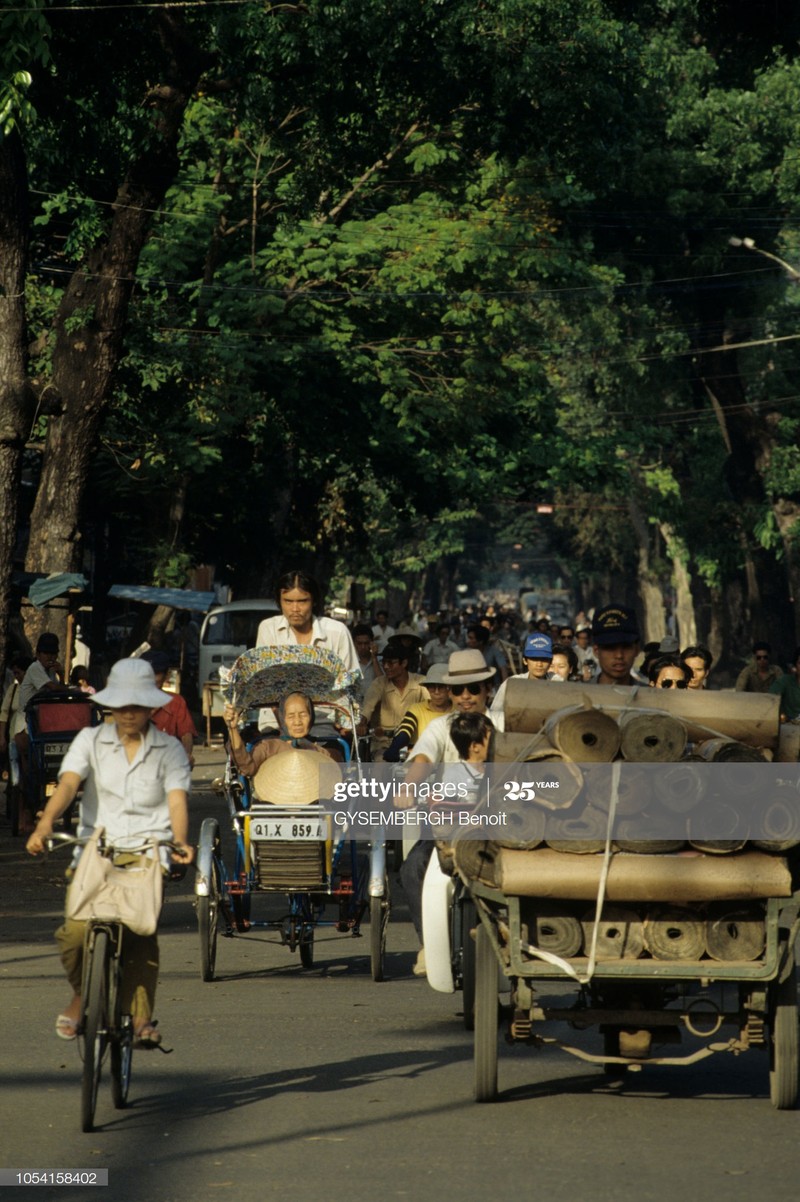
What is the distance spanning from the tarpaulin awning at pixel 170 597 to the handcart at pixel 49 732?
1411cm

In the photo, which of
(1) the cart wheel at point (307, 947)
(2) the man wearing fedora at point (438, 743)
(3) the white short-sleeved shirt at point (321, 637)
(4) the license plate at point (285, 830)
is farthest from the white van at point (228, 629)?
(2) the man wearing fedora at point (438, 743)

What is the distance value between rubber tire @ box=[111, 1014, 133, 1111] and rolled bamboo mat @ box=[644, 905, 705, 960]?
1.95 metres

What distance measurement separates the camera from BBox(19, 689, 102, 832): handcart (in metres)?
18.2

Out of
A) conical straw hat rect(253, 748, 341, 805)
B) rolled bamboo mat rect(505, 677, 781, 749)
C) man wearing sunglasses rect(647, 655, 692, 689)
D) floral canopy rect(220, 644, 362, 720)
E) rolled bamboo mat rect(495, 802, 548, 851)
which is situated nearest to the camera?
rolled bamboo mat rect(495, 802, 548, 851)

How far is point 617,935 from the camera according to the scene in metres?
7.53

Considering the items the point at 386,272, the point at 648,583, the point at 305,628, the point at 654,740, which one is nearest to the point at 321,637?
the point at 305,628

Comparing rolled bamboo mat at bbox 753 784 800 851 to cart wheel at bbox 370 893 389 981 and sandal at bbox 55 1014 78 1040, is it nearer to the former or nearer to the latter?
sandal at bbox 55 1014 78 1040

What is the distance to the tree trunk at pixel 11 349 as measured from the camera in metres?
18.1

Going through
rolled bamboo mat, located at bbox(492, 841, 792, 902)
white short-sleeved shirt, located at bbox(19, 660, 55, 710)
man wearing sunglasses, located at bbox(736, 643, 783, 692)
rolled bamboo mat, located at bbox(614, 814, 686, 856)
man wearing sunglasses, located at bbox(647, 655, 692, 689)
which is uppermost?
man wearing sunglasses, located at bbox(736, 643, 783, 692)

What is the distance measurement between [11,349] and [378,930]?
9231 mm

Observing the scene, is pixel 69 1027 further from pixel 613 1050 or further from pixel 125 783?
pixel 613 1050

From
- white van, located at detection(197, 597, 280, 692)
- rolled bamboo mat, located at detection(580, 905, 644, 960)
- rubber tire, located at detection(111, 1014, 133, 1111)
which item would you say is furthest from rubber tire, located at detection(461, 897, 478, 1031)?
white van, located at detection(197, 597, 280, 692)

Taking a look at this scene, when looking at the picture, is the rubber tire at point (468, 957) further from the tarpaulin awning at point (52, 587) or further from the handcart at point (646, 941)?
the tarpaulin awning at point (52, 587)

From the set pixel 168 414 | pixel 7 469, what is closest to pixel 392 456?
pixel 168 414
